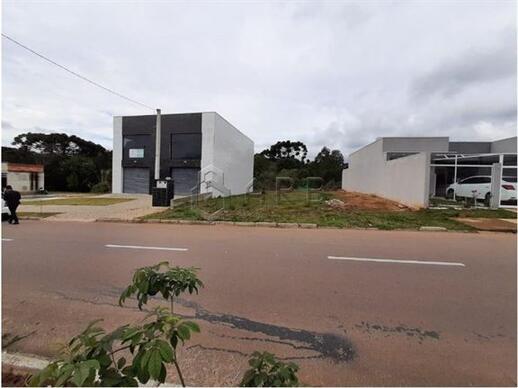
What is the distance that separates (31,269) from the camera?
5453 millimetres

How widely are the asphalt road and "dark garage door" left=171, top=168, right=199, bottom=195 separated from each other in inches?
706

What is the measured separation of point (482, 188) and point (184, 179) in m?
20.6

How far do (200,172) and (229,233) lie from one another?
16.4m

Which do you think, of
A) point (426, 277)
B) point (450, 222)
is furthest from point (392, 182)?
point (426, 277)

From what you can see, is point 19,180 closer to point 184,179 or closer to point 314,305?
point 184,179

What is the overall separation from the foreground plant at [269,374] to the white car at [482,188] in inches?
688

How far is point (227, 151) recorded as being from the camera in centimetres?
2812

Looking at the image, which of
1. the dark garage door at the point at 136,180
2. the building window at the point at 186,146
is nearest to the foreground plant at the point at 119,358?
the building window at the point at 186,146

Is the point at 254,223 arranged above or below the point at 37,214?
above

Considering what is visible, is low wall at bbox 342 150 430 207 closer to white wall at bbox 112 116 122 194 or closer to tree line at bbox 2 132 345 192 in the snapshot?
tree line at bbox 2 132 345 192

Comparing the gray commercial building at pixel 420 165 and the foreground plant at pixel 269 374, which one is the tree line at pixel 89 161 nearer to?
the gray commercial building at pixel 420 165

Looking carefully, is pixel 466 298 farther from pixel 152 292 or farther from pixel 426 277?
pixel 152 292

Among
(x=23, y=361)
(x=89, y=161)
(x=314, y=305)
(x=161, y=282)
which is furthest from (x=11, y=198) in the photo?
(x=89, y=161)

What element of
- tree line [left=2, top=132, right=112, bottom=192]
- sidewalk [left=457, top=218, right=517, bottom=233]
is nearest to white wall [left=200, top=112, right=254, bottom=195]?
tree line [left=2, top=132, right=112, bottom=192]
